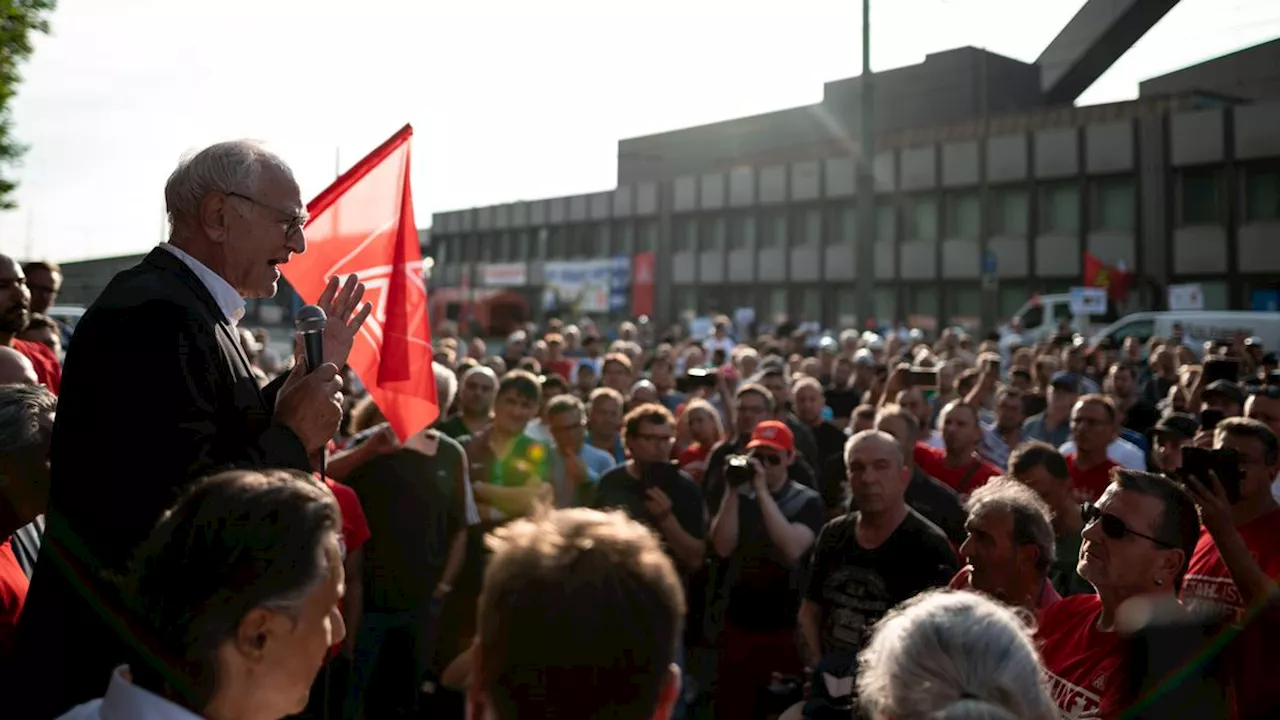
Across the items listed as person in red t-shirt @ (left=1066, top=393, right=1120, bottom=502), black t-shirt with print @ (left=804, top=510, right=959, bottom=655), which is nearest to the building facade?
person in red t-shirt @ (left=1066, top=393, right=1120, bottom=502)

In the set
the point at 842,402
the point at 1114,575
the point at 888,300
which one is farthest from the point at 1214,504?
the point at 888,300

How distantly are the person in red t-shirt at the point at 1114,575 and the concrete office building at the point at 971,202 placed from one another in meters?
23.4

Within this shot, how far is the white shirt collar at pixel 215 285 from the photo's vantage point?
2477 mm

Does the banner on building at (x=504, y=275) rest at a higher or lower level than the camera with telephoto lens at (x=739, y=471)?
higher

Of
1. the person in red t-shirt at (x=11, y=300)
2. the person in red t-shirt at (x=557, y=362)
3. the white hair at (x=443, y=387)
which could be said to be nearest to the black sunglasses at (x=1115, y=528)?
the white hair at (x=443, y=387)

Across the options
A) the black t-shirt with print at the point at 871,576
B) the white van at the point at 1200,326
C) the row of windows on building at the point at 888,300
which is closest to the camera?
the black t-shirt with print at the point at 871,576

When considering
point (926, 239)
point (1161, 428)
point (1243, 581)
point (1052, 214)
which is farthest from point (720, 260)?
point (1243, 581)

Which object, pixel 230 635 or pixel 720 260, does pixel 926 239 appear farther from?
pixel 230 635

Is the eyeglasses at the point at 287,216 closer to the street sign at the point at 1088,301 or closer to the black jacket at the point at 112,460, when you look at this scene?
the black jacket at the point at 112,460

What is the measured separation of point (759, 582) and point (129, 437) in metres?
4.31

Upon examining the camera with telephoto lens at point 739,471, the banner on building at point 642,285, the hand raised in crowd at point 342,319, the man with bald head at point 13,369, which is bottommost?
the camera with telephoto lens at point 739,471

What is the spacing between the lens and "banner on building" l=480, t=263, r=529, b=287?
5950 centimetres

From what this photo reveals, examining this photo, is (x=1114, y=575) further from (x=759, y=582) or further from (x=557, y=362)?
(x=557, y=362)

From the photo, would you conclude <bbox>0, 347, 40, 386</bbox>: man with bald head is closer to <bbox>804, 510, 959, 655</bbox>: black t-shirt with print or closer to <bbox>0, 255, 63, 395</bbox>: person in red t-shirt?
<bbox>0, 255, 63, 395</bbox>: person in red t-shirt
